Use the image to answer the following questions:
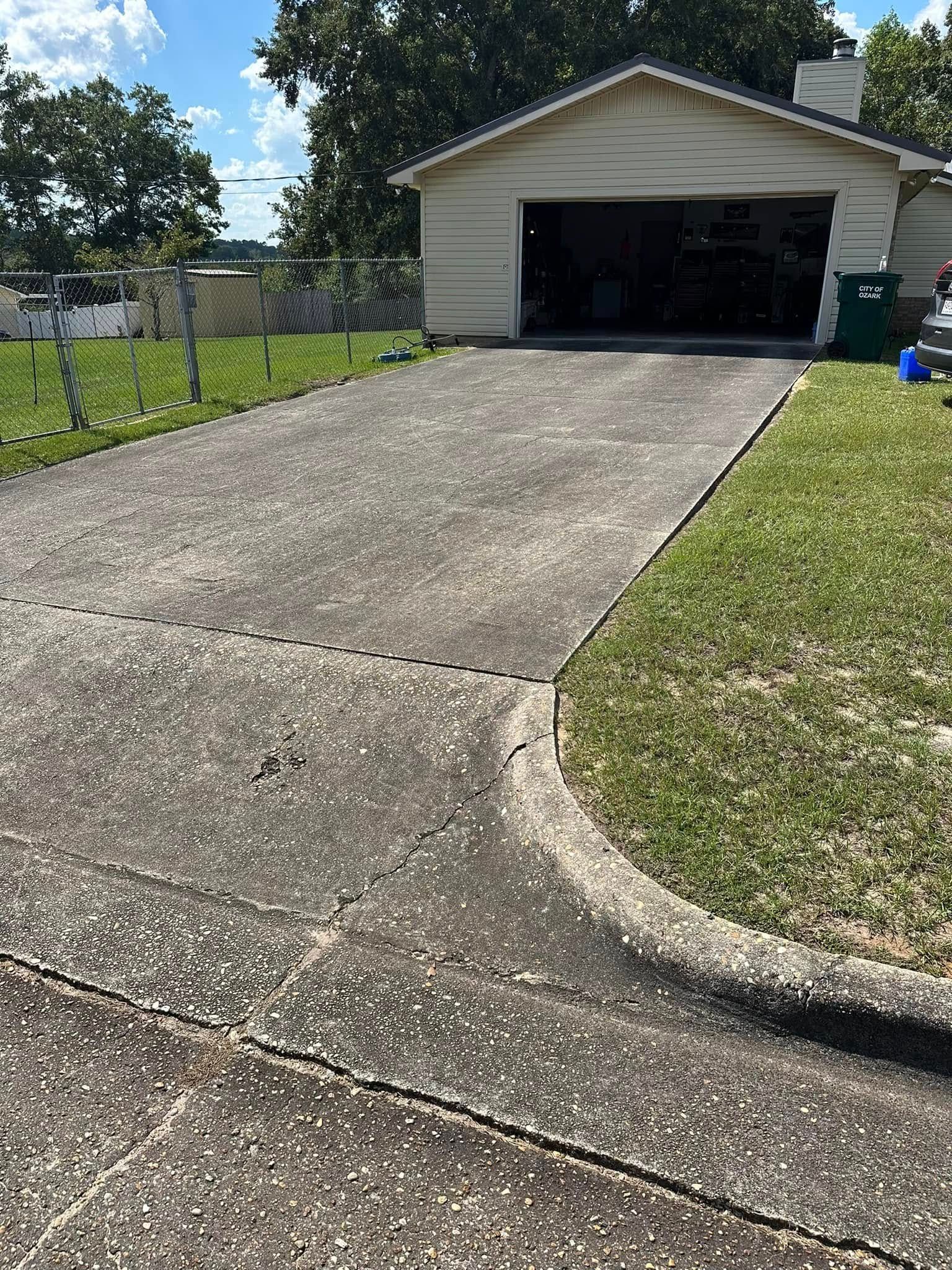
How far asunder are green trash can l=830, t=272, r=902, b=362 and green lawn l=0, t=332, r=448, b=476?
698 centimetres

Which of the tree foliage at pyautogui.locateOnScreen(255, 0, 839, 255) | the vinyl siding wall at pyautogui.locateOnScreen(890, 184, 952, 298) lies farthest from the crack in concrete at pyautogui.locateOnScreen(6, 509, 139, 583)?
the tree foliage at pyautogui.locateOnScreen(255, 0, 839, 255)

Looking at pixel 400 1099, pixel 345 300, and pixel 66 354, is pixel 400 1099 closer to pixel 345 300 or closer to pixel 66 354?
pixel 66 354

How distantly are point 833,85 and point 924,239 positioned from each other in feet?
11.8

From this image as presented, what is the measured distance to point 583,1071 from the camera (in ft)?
7.55

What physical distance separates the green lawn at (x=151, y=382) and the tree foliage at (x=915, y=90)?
3115 cm

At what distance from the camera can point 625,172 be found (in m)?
16.0

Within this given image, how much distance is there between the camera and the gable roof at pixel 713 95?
13945 mm

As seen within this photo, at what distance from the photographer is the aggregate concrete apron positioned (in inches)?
86.4

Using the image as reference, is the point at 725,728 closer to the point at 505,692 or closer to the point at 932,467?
the point at 505,692

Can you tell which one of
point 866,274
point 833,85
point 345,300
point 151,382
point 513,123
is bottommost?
point 151,382

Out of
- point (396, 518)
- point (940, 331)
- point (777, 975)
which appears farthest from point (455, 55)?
point (777, 975)

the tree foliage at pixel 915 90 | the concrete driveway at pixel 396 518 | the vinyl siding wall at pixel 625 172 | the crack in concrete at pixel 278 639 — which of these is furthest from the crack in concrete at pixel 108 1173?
the tree foliage at pixel 915 90

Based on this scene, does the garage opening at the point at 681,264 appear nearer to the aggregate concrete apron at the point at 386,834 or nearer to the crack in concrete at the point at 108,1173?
the aggregate concrete apron at the point at 386,834

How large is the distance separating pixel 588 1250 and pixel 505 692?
7.70ft
